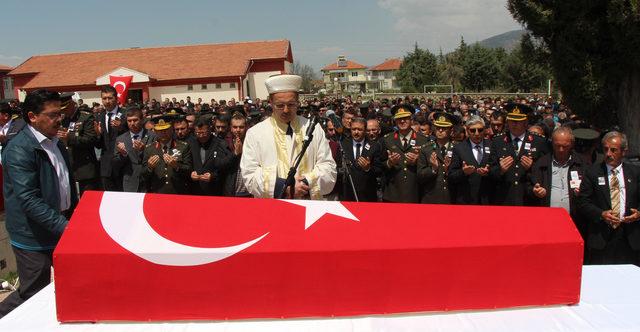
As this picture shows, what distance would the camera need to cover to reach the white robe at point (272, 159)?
326 cm

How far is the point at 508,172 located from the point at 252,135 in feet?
9.40

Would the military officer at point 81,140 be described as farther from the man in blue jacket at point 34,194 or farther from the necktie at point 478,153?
the necktie at point 478,153

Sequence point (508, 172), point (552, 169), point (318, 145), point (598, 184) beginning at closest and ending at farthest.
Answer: point (318, 145)
point (598, 184)
point (552, 169)
point (508, 172)

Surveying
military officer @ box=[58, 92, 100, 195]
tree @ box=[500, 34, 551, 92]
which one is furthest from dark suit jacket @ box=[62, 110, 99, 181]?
tree @ box=[500, 34, 551, 92]

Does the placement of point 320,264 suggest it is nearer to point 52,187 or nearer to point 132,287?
point 132,287

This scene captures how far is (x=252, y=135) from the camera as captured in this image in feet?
11.2

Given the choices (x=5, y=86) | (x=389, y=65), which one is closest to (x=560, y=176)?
(x=5, y=86)

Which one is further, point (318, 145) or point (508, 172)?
point (508, 172)

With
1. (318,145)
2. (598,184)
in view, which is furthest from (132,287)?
(598,184)

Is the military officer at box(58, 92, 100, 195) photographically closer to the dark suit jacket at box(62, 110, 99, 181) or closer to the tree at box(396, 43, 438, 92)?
the dark suit jacket at box(62, 110, 99, 181)

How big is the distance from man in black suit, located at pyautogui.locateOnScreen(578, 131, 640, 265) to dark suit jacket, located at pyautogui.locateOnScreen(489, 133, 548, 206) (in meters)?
0.72

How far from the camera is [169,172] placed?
17.0ft

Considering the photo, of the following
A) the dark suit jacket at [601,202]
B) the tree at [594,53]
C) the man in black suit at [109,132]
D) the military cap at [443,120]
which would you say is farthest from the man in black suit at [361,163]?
the tree at [594,53]

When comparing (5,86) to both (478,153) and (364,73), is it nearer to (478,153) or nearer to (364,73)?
(478,153)
